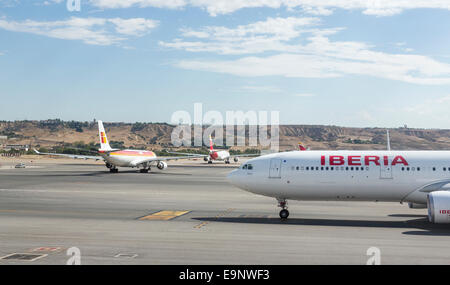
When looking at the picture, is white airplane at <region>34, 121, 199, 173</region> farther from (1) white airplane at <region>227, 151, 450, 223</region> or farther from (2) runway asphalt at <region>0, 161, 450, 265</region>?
(1) white airplane at <region>227, 151, 450, 223</region>

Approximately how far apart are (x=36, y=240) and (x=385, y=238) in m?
17.2

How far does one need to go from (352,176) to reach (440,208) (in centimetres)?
511

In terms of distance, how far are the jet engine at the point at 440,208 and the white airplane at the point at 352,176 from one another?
144 centimetres

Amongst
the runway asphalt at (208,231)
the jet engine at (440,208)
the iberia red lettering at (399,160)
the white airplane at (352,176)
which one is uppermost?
the iberia red lettering at (399,160)

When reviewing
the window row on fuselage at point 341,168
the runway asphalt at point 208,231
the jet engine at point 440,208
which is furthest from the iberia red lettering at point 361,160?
the runway asphalt at point 208,231

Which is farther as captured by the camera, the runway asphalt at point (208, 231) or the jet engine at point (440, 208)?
the jet engine at point (440, 208)

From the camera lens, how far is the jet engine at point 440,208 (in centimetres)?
2411

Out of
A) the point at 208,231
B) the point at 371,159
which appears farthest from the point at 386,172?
the point at 208,231

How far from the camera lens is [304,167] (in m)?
27.9

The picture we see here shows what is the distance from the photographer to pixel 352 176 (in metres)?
27.2

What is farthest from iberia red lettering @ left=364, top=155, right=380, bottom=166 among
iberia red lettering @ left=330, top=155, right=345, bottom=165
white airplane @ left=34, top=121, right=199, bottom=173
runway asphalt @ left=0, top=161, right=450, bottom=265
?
white airplane @ left=34, top=121, right=199, bottom=173

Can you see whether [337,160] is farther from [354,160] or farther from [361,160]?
[361,160]

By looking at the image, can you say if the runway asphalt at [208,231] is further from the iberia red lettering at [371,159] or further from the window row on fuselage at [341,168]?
the iberia red lettering at [371,159]
